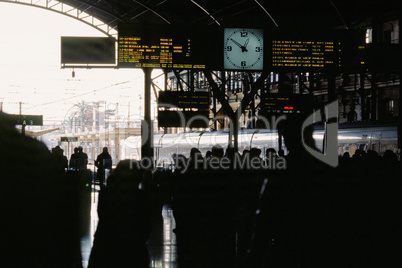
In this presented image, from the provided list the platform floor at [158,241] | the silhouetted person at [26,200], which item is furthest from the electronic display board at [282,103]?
the silhouetted person at [26,200]

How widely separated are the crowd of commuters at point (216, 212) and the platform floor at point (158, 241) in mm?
188

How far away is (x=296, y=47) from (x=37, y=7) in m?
20.9

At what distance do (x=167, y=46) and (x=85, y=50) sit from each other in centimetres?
376

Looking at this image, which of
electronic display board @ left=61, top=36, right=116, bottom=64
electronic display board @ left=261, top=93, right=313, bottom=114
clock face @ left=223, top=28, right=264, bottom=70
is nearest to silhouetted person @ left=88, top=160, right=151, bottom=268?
clock face @ left=223, top=28, right=264, bottom=70

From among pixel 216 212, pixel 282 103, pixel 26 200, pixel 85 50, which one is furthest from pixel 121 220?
pixel 282 103

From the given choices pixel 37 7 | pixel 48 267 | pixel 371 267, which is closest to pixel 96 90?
pixel 37 7

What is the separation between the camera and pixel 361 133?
63.2 ft

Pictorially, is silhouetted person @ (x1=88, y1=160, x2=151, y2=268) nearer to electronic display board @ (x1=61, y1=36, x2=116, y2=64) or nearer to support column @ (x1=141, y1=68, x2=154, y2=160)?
electronic display board @ (x1=61, y1=36, x2=116, y2=64)

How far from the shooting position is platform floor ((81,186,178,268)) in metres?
7.27

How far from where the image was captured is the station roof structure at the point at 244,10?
25.8 m

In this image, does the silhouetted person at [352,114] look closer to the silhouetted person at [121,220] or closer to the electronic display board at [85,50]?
the electronic display board at [85,50]

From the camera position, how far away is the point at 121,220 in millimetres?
4023

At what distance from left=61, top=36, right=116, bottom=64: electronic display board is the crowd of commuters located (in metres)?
7.83

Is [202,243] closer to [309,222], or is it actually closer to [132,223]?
[132,223]
